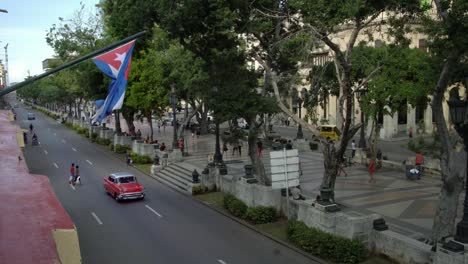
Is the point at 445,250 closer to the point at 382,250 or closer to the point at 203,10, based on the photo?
the point at 382,250

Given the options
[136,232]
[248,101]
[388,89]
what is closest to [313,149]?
[388,89]

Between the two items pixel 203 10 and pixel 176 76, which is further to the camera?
pixel 176 76

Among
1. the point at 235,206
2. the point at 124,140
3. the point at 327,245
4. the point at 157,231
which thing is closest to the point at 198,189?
the point at 235,206

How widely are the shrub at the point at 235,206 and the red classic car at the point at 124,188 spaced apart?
5.71 metres

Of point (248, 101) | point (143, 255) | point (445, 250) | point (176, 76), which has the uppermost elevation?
point (176, 76)

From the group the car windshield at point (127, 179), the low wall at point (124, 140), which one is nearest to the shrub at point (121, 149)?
the low wall at point (124, 140)

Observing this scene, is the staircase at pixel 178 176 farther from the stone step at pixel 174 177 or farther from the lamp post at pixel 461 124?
the lamp post at pixel 461 124

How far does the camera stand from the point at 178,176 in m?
33.8

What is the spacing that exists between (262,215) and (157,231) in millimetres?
4720

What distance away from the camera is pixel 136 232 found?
2161 cm

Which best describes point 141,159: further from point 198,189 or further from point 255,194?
point 255,194

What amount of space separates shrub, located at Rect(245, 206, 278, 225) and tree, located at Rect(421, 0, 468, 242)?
7842 mm

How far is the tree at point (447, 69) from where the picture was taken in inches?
520

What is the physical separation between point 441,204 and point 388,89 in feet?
52.0
